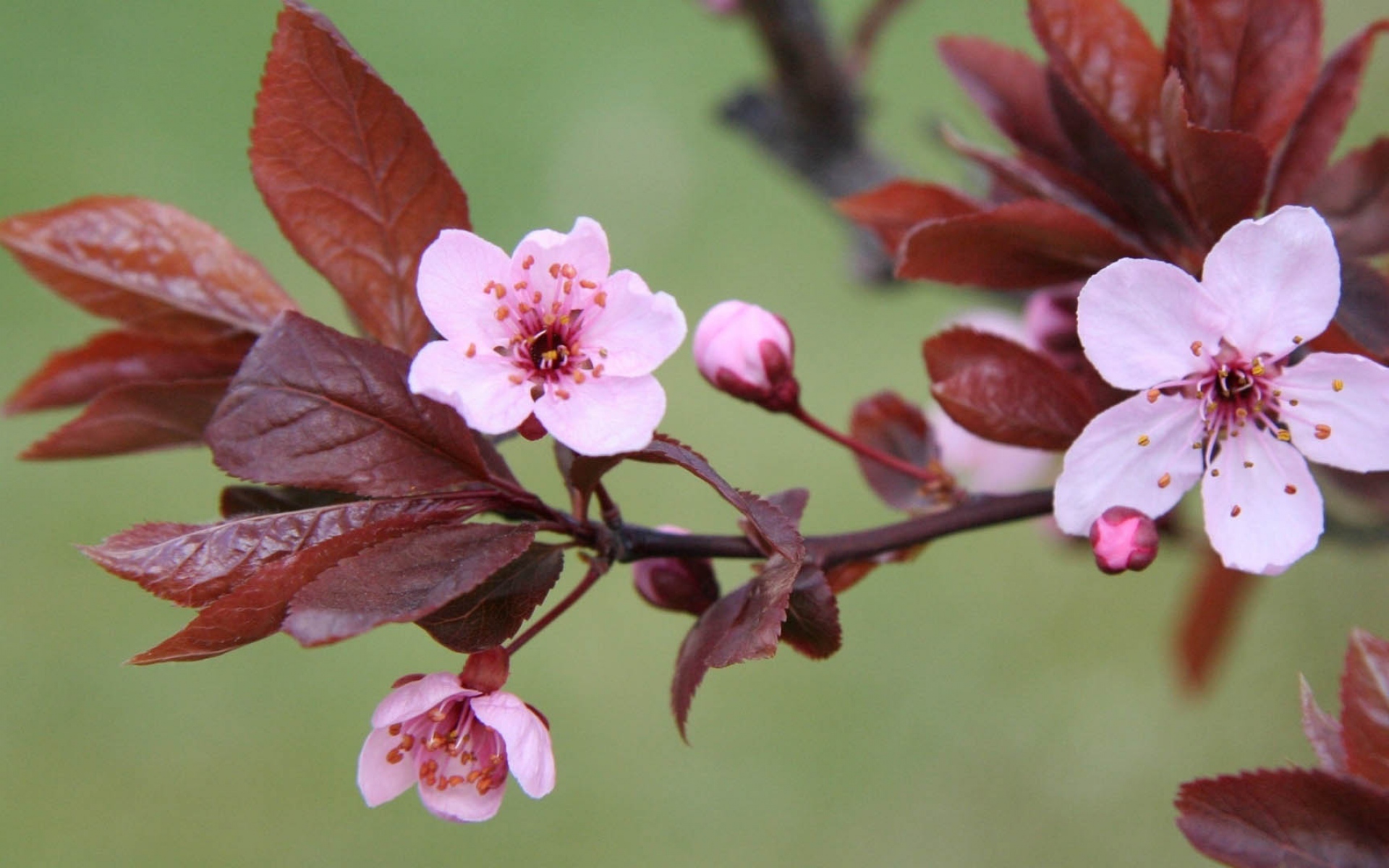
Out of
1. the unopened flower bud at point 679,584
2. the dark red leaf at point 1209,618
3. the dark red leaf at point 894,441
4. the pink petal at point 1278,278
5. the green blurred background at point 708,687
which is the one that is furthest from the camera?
the green blurred background at point 708,687

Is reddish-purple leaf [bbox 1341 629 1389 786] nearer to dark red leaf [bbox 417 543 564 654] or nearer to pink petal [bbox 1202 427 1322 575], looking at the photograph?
pink petal [bbox 1202 427 1322 575]

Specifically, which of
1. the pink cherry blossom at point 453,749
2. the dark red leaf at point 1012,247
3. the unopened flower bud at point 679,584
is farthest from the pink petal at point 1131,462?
the pink cherry blossom at point 453,749

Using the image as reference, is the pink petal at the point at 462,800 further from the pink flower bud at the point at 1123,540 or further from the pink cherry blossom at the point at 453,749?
the pink flower bud at the point at 1123,540

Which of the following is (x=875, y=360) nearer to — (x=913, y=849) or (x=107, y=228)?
(x=913, y=849)

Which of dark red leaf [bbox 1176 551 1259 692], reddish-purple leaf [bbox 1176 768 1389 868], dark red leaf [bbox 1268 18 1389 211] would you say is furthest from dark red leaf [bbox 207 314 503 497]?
dark red leaf [bbox 1176 551 1259 692]

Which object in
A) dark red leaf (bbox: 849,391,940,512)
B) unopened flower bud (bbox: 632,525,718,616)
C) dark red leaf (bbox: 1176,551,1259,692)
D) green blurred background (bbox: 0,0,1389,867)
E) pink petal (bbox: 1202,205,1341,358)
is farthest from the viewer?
green blurred background (bbox: 0,0,1389,867)

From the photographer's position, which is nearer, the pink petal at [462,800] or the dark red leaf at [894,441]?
the pink petal at [462,800]

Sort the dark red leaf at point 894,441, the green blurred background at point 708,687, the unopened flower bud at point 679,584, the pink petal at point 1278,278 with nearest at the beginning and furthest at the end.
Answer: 1. the pink petal at point 1278,278
2. the unopened flower bud at point 679,584
3. the dark red leaf at point 894,441
4. the green blurred background at point 708,687
